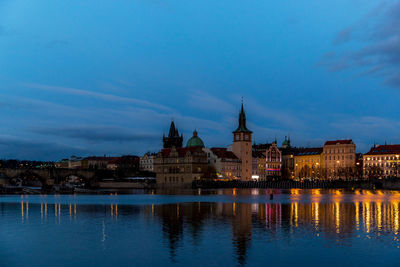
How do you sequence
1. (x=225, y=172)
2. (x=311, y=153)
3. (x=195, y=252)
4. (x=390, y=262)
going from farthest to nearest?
(x=311, y=153), (x=225, y=172), (x=195, y=252), (x=390, y=262)

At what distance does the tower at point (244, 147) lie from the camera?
570 feet

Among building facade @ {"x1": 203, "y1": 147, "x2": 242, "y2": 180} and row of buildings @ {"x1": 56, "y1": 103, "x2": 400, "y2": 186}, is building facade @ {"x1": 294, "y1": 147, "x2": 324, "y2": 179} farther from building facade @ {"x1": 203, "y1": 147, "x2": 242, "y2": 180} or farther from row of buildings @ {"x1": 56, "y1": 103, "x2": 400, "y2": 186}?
building facade @ {"x1": 203, "y1": 147, "x2": 242, "y2": 180}

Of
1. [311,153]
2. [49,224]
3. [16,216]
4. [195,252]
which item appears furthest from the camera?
[311,153]

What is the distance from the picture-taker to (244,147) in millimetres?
174375

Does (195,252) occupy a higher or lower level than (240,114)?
lower

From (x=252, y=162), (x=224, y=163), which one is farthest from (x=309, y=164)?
(x=224, y=163)

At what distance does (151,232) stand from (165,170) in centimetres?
14138

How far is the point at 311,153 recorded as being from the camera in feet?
619

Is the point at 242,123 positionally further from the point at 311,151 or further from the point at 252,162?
the point at 311,151

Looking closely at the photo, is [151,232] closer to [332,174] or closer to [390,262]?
[390,262]

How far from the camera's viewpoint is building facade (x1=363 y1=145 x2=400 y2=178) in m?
164

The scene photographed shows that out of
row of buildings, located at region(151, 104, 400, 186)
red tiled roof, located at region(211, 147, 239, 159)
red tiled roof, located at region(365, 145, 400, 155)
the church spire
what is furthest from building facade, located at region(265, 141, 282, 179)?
red tiled roof, located at region(365, 145, 400, 155)

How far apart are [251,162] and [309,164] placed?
23919 millimetres

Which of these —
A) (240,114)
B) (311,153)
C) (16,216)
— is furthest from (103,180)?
(16,216)
